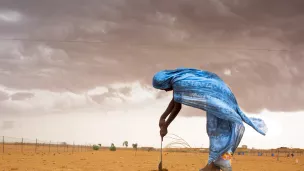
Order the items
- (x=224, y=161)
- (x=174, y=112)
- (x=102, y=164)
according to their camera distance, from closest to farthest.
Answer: (x=224, y=161)
(x=174, y=112)
(x=102, y=164)

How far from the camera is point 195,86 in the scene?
20.1 feet

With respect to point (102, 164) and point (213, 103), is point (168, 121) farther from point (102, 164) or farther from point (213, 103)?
point (102, 164)

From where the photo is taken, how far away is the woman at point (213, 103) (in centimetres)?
606

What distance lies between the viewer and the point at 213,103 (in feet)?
19.8

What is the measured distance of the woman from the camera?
6062mm

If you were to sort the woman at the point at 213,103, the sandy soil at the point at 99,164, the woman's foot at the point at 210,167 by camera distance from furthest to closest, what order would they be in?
the sandy soil at the point at 99,164, the woman's foot at the point at 210,167, the woman at the point at 213,103

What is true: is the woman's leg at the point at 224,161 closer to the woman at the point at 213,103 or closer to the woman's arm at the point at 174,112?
the woman at the point at 213,103

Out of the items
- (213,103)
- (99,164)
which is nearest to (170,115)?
(213,103)

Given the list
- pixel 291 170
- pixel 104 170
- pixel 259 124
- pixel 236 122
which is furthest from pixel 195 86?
pixel 291 170

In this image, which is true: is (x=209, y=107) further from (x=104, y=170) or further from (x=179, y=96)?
(x=104, y=170)

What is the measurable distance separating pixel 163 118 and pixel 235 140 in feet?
3.70

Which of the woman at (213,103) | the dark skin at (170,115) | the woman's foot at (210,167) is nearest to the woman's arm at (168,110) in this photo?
the dark skin at (170,115)

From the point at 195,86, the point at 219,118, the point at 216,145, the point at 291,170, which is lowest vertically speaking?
the point at 291,170

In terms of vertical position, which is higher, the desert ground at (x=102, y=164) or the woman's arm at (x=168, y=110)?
the woman's arm at (x=168, y=110)
